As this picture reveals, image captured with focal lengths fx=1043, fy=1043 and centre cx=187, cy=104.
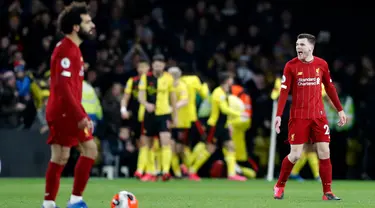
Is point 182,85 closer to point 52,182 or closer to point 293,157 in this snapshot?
point 293,157

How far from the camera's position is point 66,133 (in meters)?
10.6

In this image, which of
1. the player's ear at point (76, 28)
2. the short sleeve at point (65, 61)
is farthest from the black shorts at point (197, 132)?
the short sleeve at point (65, 61)

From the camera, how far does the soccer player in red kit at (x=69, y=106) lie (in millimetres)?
→ 10391

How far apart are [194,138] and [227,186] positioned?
4.34 metres

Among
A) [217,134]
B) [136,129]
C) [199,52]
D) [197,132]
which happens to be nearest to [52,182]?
[136,129]

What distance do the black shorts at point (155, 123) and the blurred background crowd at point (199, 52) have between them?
1.55 metres

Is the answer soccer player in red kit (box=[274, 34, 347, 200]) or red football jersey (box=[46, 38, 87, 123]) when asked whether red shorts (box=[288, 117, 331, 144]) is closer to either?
soccer player in red kit (box=[274, 34, 347, 200])

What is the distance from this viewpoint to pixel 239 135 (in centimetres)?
2281

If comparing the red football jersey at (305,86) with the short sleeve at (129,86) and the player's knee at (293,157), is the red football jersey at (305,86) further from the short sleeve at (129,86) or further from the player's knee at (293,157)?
the short sleeve at (129,86)

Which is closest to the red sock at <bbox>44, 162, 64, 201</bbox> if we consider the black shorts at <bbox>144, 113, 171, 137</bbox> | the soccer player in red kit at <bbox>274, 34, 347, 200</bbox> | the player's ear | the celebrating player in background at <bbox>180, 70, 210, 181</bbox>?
the player's ear

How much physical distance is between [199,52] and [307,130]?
38.4 feet

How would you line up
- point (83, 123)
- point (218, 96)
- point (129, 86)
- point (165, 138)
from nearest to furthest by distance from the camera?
point (83, 123) → point (165, 138) → point (129, 86) → point (218, 96)

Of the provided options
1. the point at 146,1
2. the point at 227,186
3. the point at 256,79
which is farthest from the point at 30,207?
the point at 146,1

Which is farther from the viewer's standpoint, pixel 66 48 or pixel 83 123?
pixel 66 48
